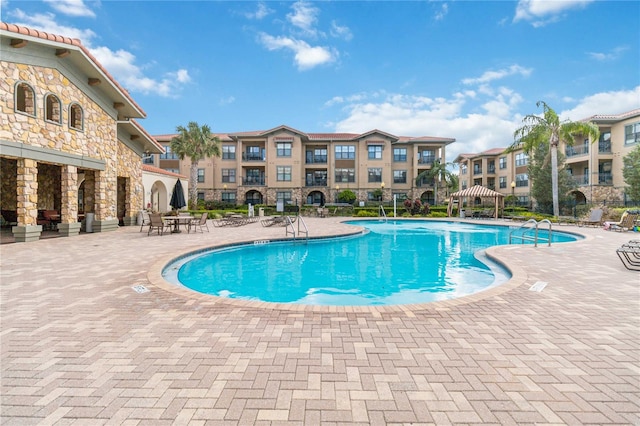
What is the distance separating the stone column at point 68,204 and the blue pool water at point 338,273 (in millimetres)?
7378

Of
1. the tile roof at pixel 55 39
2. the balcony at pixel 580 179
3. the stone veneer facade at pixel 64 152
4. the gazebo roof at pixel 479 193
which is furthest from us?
the balcony at pixel 580 179

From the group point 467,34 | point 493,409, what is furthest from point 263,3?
point 493,409

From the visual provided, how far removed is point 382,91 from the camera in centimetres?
3158

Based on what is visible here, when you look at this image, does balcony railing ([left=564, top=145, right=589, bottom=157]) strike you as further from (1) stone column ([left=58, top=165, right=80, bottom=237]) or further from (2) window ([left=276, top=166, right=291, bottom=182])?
(1) stone column ([left=58, top=165, right=80, bottom=237])

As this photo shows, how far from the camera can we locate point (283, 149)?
37469 millimetres

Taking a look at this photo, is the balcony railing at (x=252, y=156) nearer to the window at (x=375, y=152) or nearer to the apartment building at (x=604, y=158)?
the window at (x=375, y=152)

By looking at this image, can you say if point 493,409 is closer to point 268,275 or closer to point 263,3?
point 268,275

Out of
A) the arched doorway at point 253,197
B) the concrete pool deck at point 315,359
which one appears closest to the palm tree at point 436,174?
the arched doorway at point 253,197

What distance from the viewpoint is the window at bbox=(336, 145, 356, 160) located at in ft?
127

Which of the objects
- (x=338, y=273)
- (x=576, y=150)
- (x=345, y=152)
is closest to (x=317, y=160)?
(x=345, y=152)

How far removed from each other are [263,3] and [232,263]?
14913 millimetres

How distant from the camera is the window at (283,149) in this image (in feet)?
123

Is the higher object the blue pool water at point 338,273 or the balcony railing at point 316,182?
the balcony railing at point 316,182

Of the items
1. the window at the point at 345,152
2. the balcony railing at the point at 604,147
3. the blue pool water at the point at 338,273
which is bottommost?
the blue pool water at the point at 338,273
